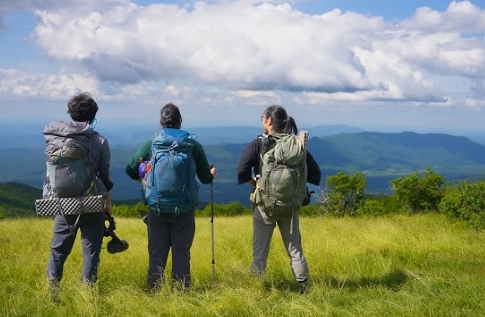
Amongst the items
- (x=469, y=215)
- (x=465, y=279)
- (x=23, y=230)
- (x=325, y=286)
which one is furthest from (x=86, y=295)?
(x=469, y=215)

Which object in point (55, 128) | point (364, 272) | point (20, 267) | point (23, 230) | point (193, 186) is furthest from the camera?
point (23, 230)

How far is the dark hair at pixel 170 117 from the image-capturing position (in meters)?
5.19

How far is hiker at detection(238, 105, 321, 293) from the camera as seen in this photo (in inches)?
214

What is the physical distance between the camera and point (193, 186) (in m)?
5.13

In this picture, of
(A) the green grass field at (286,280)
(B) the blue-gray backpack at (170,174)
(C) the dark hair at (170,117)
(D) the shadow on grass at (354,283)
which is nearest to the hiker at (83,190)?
(A) the green grass field at (286,280)

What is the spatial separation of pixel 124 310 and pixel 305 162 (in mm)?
2583

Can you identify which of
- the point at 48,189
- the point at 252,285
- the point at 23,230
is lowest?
the point at 23,230

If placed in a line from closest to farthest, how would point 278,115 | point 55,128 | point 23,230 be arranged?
1. point 55,128
2. point 278,115
3. point 23,230

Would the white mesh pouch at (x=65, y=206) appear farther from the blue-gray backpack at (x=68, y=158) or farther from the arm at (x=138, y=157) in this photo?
the arm at (x=138, y=157)

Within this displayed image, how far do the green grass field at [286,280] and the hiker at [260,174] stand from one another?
24 cm

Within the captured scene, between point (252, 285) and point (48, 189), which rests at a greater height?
point (48, 189)

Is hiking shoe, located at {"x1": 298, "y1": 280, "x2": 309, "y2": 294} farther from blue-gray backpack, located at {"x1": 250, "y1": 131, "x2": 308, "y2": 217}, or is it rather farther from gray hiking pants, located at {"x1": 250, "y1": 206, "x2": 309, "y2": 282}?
blue-gray backpack, located at {"x1": 250, "y1": 131, "x2": 308, "y2": 217}

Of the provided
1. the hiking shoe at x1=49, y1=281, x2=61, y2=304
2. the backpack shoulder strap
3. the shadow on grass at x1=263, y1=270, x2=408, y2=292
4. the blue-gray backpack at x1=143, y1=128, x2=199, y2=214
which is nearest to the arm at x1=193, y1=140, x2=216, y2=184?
the blue-gray backpack at x1=143, y1=128, x2=199, y2=214

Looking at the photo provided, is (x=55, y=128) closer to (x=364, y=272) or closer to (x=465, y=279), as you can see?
(x=364, y=272)
